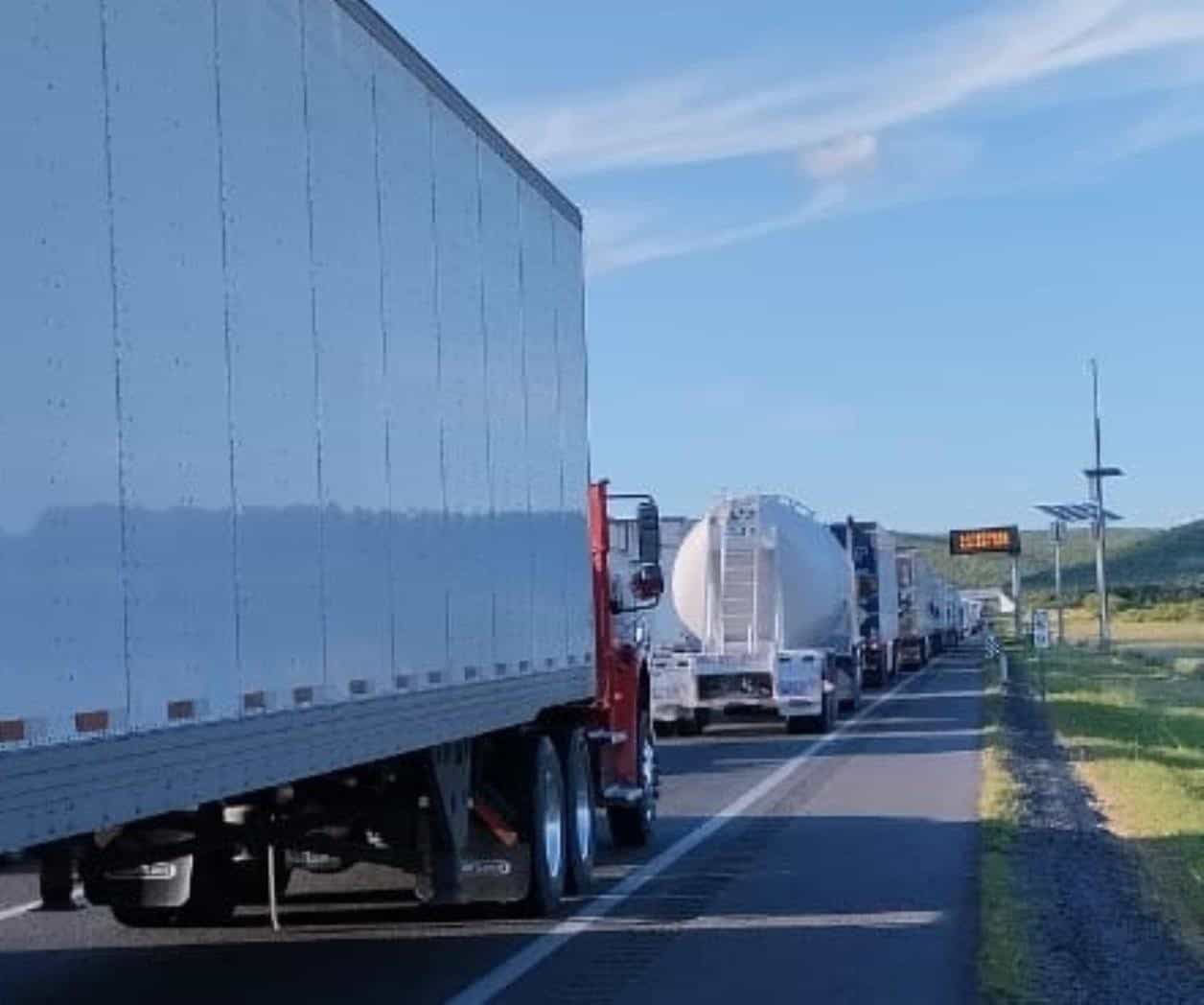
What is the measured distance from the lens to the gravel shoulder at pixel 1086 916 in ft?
37.2

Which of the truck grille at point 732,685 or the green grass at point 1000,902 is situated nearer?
the green grass at point 1000,902

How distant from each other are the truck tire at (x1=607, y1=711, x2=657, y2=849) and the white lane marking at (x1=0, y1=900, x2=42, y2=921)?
190 inches

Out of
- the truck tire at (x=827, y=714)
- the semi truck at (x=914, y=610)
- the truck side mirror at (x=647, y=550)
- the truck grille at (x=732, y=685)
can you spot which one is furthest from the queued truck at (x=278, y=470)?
the semi truck at (x=914, y=610)

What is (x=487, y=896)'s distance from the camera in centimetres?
1442

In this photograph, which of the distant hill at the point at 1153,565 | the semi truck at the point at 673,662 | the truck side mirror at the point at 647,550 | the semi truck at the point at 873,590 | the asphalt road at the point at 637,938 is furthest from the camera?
the distant hill at the point at 1153,565

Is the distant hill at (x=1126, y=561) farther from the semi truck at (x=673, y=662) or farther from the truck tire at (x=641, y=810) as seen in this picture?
the truck tire at (x=641, y=810)

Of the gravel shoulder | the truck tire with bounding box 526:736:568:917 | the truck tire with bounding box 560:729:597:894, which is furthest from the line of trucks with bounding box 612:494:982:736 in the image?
the truck tire with bounding box 526:736:568:917

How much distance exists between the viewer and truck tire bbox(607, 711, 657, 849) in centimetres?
1886

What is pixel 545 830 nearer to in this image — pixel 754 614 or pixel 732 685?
Result: pixel 732 685

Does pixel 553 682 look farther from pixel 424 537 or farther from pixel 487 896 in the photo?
pixel 424 537

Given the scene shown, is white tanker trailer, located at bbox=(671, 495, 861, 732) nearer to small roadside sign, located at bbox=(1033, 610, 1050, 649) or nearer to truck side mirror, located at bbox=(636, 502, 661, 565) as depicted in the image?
small roadside sign, located at bbox=(1033, 610, 1050, 649)

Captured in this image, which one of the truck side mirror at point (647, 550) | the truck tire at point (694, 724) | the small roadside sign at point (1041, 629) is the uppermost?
the truck side mirror at point (647, 550)

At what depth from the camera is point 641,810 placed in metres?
19.0

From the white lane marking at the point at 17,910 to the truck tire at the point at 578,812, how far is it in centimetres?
345
